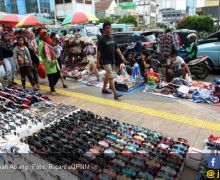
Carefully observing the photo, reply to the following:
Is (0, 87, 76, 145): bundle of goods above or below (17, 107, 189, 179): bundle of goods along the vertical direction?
above

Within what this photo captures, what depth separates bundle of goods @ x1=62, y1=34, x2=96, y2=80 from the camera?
28.8ft

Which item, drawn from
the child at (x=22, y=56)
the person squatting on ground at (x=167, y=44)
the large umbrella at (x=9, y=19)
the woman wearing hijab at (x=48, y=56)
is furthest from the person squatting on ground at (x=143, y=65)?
the large umbrella at (x=9, y=19)

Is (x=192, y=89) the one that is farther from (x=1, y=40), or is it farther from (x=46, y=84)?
(x=1, y=40)

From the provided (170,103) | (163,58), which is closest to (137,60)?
(163,58)

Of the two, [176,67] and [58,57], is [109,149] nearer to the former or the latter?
[176,67]

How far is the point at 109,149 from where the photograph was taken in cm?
315

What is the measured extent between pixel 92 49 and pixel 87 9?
5292 centimetres

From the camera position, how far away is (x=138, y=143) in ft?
10.8

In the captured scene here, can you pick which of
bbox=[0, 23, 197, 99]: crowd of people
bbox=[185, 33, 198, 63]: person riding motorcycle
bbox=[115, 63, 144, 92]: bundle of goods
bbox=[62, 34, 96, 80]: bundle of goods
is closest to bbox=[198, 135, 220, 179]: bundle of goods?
bbox=[0, 23, 197, 99]: crowd of people

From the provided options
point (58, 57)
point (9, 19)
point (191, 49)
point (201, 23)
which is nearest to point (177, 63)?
point (191, 49)

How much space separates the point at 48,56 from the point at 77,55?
358cm

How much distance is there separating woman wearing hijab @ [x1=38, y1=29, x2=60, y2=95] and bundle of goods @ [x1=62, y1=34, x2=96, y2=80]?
1.73 meters

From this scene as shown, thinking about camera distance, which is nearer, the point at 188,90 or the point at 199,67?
the point at 188,90

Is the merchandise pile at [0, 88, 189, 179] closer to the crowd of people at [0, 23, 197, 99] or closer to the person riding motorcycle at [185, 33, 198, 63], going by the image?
the crowd of people at [0, 23, 197, 99]
